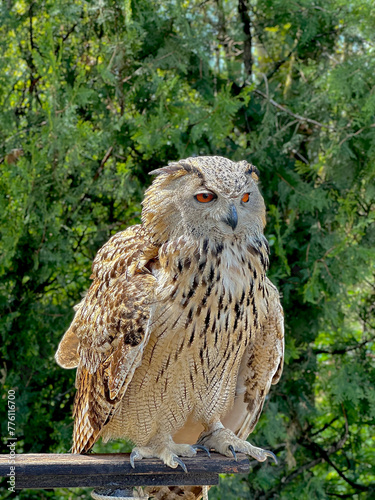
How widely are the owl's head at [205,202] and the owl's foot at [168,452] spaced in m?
0.64

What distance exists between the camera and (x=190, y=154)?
10.0ft

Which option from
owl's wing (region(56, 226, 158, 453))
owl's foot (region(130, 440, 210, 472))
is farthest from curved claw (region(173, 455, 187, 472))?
owl's wing (region(56, 226, 158, 453))

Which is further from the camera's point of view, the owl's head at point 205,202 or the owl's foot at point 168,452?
the owl's foot at point 168,452

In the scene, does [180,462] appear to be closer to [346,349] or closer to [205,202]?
[205,202]

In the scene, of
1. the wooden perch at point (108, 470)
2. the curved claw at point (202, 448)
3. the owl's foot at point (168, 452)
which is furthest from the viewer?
the curved claw at point (202, 448)

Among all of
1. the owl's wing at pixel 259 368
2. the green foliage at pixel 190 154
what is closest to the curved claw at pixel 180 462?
the owl's wing at pixel 259 368

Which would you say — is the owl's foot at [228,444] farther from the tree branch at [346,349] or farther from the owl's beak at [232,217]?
the tree branch at [346,349]

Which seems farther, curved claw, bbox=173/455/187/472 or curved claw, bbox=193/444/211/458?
curved claw, bbox=193/444/211/458

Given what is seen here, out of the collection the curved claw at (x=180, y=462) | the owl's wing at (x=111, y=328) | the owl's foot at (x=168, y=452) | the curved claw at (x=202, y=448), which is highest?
the owl's wing at (x=111, y=328)

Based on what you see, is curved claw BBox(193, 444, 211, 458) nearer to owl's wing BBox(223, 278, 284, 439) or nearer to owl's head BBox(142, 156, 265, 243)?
owl's wing BBox(223, 278, 284, 439)

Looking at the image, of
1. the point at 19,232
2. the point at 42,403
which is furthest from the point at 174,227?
the point at 42,403

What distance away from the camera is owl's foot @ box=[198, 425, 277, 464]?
189 centimetres

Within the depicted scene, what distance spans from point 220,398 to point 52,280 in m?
1.54

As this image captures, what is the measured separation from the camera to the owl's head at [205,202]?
168cm
